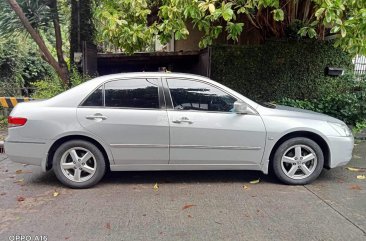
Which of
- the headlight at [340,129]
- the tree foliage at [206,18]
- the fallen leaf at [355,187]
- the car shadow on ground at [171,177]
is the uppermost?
the tree foliage at [206,18]

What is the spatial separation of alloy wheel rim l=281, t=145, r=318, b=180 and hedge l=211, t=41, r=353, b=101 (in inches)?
157

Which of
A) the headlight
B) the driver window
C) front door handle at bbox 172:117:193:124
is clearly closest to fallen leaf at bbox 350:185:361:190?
the headlight

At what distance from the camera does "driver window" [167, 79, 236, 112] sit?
5.01 meters

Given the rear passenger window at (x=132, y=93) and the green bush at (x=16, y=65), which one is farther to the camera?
the green bush at (x=16, y=65)

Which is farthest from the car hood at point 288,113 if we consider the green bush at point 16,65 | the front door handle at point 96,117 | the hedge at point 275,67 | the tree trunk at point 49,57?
the green bush at point 16,65

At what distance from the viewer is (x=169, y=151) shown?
16.2 ft

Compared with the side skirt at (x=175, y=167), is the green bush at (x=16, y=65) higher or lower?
higher

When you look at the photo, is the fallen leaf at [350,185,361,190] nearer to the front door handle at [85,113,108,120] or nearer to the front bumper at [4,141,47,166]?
the front door handle at [85,113,108,120]

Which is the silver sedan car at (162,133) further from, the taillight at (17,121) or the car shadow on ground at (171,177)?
the car shadow on ground at (171,177)

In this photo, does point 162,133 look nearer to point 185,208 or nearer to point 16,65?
point 185,208

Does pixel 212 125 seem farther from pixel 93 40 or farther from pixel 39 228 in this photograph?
pixel 93 40

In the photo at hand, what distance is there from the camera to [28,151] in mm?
4859

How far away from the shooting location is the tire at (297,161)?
16.6ft

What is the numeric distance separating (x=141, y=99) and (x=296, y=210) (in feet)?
8.04
